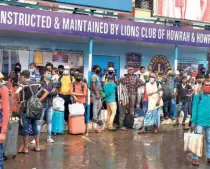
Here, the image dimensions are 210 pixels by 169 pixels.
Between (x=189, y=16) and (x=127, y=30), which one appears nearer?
(x=127, y=30)

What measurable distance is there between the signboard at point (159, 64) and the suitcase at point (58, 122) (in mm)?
6256

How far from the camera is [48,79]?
32.2 feet

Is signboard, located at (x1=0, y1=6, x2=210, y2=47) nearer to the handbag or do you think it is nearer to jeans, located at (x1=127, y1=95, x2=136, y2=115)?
jeans, located at (x1=127, y1=95, x2=136, y2=115)

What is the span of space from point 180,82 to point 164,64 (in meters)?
3.11

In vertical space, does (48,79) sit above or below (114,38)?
below

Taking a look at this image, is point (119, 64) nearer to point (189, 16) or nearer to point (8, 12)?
point (189, 16)

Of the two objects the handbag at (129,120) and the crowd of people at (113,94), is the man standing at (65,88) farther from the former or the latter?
the handbag at (129,120)

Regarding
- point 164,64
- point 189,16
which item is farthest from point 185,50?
point 189,16

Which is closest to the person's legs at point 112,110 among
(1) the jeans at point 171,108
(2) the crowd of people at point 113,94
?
(2) the crowd of people at point 113,94

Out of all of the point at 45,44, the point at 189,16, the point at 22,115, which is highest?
the point at 189,16

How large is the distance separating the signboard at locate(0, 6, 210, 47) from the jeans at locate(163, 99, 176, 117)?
2105mm

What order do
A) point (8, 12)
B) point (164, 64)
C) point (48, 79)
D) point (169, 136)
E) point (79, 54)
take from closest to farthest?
point (48, 79), point (8, 12), point (169, 136), point (79, 54), point (164, 64)

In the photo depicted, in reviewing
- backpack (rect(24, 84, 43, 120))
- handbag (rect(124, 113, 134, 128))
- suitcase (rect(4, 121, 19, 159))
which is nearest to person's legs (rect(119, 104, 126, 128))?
handbag (rect(124, 113, 134, 128))

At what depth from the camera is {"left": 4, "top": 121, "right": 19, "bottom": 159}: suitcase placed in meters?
8.00
